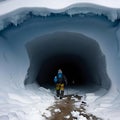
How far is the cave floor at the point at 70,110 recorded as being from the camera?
6.18m

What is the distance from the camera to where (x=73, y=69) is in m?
16.9

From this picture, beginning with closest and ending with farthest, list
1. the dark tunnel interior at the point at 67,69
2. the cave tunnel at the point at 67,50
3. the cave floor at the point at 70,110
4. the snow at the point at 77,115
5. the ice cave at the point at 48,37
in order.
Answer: the snow at the point at 77,115, the cave floor at the point at 70,110, the ice cave at the point at 48,37, the cave tunnel at the point at 67,50, the dark tunnel interior at the point at 67,69

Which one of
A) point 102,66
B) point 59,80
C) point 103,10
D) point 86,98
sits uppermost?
point 103,10

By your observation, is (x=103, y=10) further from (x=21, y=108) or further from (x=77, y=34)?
(x=21, y=108)

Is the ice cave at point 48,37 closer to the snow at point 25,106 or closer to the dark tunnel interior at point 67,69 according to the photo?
the snow at point 25,106

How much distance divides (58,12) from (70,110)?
2.75m

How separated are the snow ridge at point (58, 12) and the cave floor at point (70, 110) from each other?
2499 mm

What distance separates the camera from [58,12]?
7.75m

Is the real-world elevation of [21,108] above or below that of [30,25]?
below

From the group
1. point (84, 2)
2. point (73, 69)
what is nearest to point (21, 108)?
point (84, 2)

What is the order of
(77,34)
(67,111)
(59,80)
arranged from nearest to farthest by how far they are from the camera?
(67,111) → (59,80) → (77,34)

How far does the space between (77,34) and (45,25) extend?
1132 mm

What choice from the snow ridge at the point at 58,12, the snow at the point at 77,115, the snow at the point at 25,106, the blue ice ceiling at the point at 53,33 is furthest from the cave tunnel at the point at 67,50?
the snow at the point at 77,115

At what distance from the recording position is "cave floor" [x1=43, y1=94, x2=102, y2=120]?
618 cm
